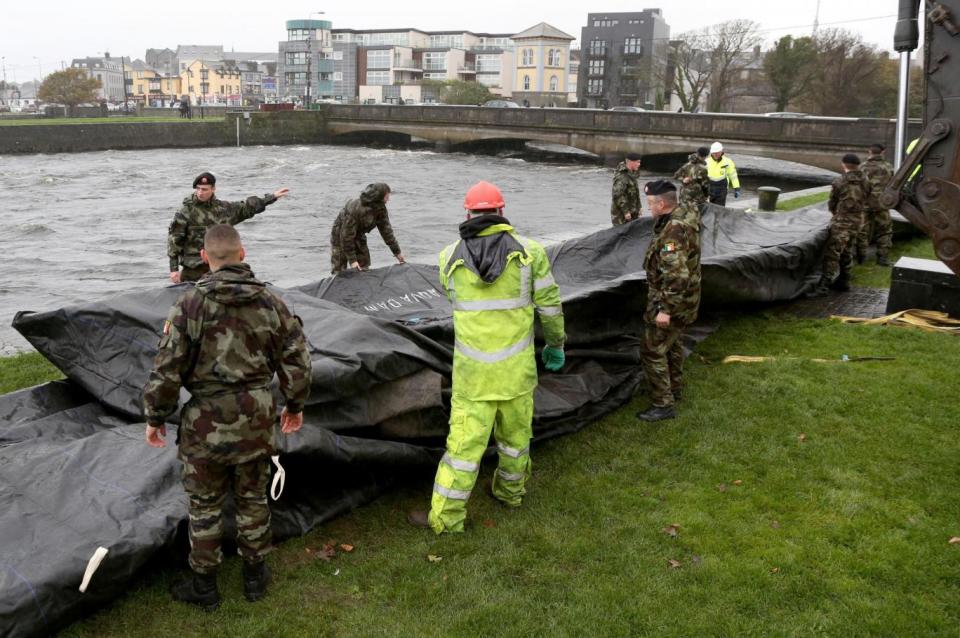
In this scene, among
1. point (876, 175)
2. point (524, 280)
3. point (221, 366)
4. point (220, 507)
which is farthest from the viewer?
point (876, 175)

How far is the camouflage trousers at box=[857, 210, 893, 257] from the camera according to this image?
1259cm

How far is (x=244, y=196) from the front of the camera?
104ft

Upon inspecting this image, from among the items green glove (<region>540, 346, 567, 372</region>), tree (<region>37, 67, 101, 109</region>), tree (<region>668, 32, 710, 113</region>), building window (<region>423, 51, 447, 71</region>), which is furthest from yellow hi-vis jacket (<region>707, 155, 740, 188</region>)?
building window (<region>423, 51, 447, 71</region>)

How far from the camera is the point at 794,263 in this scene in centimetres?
986

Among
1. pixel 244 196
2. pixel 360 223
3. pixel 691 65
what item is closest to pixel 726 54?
pixel 691 65

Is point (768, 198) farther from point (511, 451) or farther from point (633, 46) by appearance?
point (633, 46)

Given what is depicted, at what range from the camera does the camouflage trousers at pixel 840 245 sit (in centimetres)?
1051

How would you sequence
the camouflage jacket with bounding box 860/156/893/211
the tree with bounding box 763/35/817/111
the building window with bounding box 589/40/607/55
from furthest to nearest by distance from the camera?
the building window with bounding box 589/40/607/55
the tree with bounding box 763/35/817/111
the camouflage jacket with bounding box 860/156/893/211

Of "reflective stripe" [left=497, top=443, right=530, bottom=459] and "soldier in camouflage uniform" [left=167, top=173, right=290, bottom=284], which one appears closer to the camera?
"reflective stripe" [left=497, top=443, right=530, bottom=459]

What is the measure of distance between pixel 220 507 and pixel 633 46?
345 feet

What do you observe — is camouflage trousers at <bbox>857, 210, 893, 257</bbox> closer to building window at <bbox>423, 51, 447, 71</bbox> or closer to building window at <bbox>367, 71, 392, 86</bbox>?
building window at <bbox>367, 71, 392, 86</bbox>

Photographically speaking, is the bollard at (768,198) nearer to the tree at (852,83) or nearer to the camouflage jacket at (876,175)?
the camouflage jacket at (876,175)

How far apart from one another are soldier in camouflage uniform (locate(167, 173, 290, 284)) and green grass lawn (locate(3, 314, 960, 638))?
4.47 m

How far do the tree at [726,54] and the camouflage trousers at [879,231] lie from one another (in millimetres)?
58726
